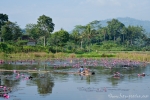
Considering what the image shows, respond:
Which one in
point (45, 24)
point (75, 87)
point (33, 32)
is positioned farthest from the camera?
point (33, 32)

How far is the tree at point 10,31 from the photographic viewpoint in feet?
261

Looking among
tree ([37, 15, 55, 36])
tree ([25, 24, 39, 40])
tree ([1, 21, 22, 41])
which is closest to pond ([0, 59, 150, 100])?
tree ([1, 21, 22, 41])

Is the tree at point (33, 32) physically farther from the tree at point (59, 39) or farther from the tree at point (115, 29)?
the tree at point (115, 29)

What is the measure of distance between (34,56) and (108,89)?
36235mm

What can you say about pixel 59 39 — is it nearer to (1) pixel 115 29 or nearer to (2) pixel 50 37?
(2) pixel 50 37

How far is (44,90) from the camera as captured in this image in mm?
22922

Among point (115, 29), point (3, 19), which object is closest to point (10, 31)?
point (3, 19)

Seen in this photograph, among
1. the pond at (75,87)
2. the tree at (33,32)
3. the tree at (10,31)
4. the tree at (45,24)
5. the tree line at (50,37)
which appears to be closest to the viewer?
the pond at (75,87)

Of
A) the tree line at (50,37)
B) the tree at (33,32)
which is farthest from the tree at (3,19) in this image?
the tree at (33,32)

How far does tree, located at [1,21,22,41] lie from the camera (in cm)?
7969

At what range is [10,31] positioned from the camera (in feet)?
268

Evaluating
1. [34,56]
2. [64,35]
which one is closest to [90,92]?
[34,56]

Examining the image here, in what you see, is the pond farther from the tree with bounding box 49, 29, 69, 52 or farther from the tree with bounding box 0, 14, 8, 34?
the tree with bounding box 0, 14, 8, 34

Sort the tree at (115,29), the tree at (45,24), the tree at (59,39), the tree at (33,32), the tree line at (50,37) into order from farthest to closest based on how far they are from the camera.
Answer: the tree at (115,29) → the tree at (33,32) → the tree at (45,24) → the tree at (59,39) → the tree line at (50,37)
